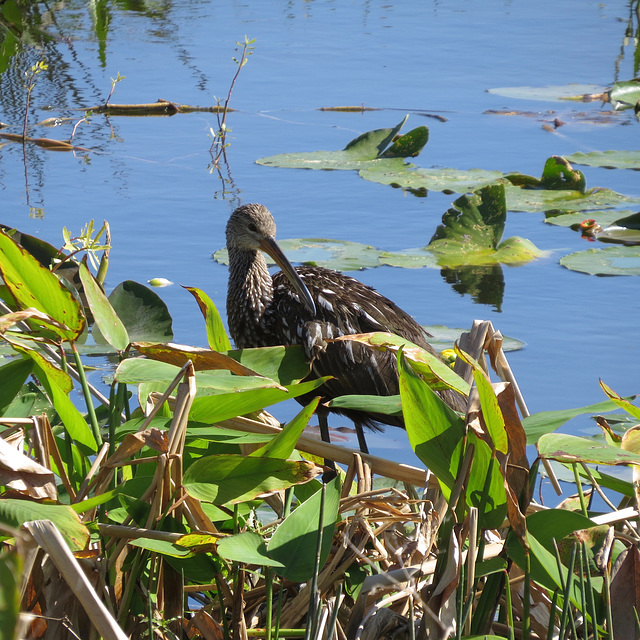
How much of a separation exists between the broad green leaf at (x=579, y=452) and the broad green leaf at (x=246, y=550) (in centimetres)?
41

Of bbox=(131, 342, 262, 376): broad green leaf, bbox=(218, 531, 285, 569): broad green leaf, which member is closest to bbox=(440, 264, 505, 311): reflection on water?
bbox=(131, 342, 262, 376): broad green leaf

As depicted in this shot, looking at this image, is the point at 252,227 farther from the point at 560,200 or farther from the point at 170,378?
the point at 560,200

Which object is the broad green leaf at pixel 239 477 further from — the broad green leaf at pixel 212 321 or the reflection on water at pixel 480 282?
the reflection on water at pixel 480 282

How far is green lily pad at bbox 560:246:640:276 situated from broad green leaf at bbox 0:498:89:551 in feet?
12.0

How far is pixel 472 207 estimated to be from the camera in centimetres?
485

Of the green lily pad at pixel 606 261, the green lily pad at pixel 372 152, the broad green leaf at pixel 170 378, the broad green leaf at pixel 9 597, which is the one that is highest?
the broad green leaf at pixel 9 597

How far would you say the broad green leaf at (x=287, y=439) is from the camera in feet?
4.63

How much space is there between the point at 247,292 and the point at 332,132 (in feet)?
10.5

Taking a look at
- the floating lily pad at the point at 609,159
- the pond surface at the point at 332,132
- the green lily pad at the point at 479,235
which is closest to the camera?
the pond surface at the point at 332,132

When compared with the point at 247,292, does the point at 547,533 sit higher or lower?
higher

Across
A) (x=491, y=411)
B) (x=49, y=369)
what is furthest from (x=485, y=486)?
(x=49, y=369)

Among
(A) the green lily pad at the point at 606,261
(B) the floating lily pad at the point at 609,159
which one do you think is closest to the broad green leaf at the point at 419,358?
(A) the green lily pad at the point at 606,261

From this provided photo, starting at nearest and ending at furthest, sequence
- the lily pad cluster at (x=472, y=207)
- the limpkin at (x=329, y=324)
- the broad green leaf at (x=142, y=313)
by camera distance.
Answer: the broad green leaf at (x=142, y=313)
the limpkin at (x=329, y=324)
the lily pad cluster at (x=472, y=207)

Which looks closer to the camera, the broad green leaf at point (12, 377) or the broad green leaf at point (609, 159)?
the broad green leaf at point (12, 377)
